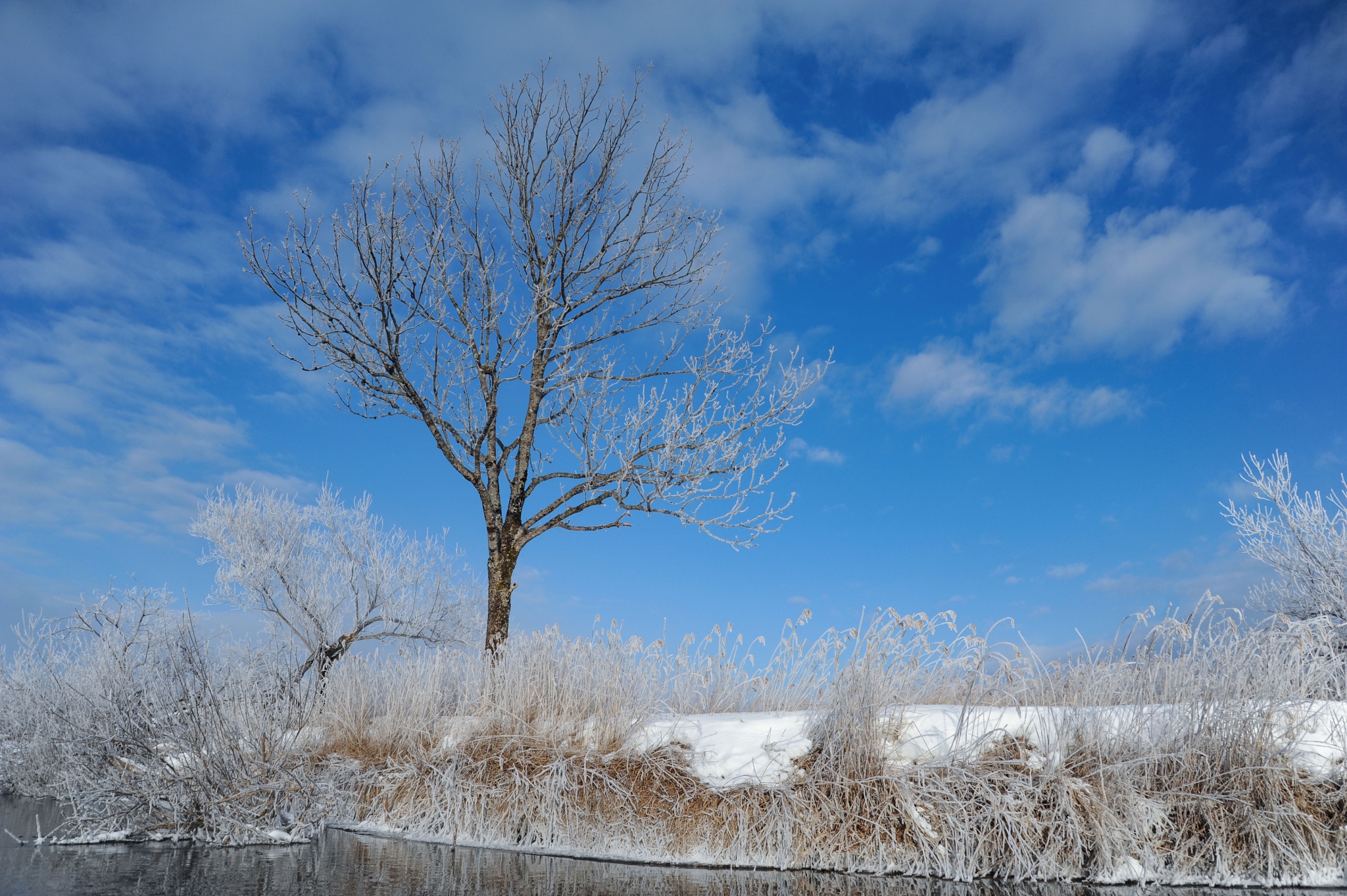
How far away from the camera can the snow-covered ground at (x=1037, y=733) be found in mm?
5195

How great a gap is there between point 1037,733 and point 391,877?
4.51 meters

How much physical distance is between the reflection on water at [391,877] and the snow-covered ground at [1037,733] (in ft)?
2.48

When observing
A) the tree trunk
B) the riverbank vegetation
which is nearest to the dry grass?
the riverbank vegetation

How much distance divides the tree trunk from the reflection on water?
165 inches

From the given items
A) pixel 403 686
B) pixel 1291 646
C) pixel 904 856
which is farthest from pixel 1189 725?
pixel 403 686

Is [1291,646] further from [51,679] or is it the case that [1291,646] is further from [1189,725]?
[51,679]

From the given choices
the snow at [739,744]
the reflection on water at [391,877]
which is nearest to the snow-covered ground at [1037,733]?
the snow at [739,744]

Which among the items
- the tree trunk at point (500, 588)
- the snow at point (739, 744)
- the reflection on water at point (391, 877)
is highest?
the tree trunk at point (500, 588)

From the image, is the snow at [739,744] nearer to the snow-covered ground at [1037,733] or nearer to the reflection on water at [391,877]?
the snow-covered ground at [1037,733]

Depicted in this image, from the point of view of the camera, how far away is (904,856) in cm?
507

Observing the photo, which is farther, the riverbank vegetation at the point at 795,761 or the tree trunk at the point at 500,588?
the tree trunk at the point at 500,588

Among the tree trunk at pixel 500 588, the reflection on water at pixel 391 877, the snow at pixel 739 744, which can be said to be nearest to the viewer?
the reflection on water at pixel 391 877

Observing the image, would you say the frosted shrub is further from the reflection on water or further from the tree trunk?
the tree trunk

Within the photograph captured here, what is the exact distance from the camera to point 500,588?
10.0 m
